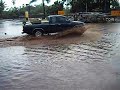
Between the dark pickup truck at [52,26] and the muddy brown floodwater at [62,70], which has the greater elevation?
the dark pickup truck at [52,26]

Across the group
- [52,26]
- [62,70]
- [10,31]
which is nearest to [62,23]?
Answer: [52,26]

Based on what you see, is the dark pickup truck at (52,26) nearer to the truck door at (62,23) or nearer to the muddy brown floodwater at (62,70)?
the truck door at (62,23)

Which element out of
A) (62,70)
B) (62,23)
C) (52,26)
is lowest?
(62,70)

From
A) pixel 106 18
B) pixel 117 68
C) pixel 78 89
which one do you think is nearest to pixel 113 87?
pixel 78 89

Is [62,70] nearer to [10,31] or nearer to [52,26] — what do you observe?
[52,26]

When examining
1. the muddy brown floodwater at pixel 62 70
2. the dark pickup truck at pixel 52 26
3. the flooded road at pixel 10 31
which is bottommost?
the muddy brown floodwater at pixel 62 70

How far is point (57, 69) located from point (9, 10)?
72295mm

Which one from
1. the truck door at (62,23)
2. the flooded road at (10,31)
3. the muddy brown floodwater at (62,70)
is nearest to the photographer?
the muddy brown floodwater at (62,70)

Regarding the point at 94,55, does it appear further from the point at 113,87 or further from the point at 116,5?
the point at 116,5

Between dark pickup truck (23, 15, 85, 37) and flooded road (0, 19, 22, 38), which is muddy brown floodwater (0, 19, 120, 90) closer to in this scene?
dark pickup truck (23, 15, 85, 37)

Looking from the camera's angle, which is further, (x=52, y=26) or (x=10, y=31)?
(x=10, y=31)

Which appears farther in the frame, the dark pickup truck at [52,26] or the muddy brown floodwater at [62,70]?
the dark pickup truck at [52,26]

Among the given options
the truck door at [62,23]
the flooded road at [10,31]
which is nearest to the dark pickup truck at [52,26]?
the truck door at [62,23]

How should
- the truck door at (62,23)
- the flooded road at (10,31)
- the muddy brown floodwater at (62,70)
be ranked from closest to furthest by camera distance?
the muddy brown floodwater at (62,70) → the truck door at (62,23) → the flooded road at (10,31)
